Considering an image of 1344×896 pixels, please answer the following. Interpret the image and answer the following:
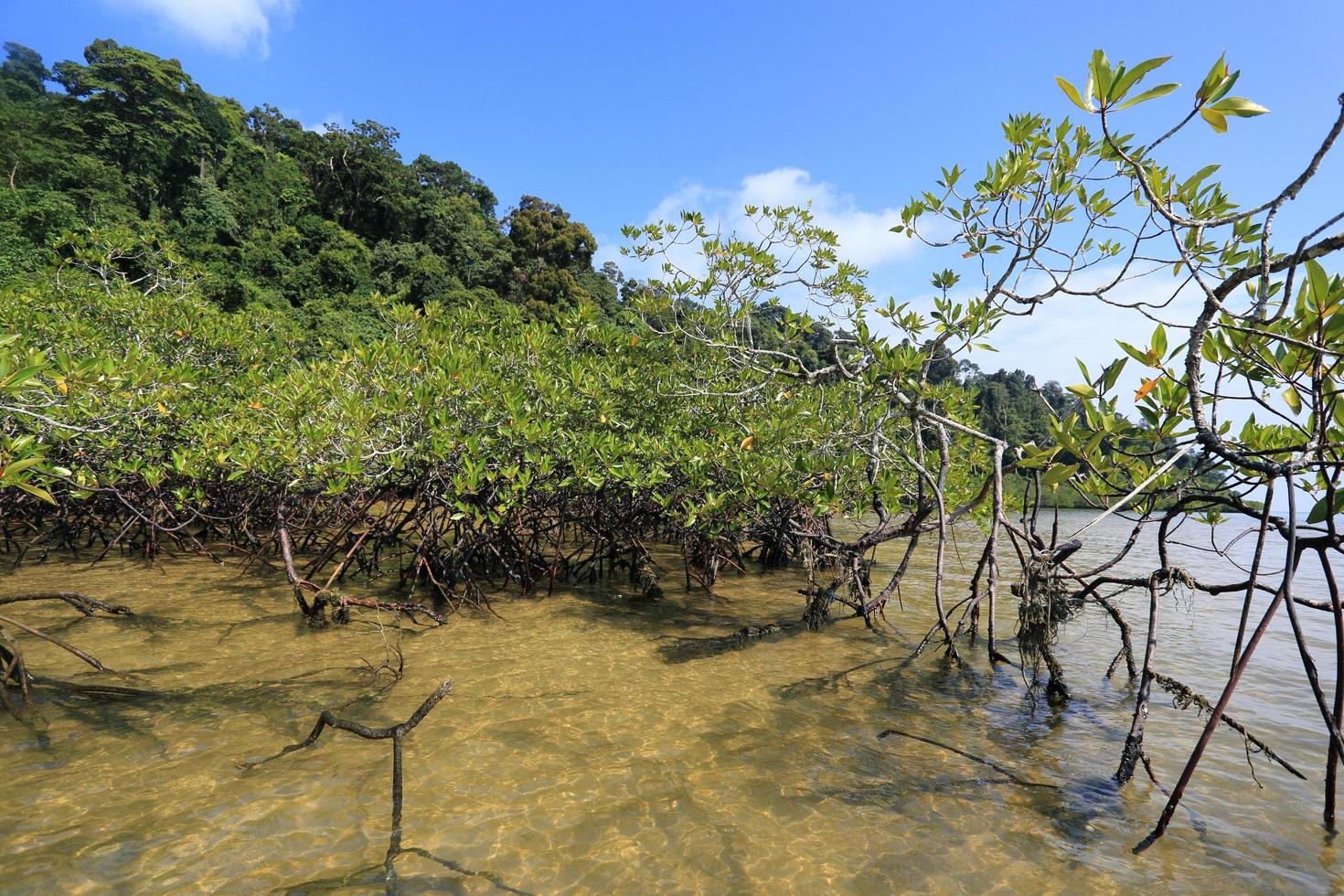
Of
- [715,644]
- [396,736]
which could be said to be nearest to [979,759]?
[715,644]

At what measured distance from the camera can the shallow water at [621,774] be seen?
2.87m

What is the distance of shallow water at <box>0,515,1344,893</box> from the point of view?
2865 mm

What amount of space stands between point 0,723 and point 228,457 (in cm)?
365

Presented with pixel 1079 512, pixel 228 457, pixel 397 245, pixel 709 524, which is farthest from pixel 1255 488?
pixel 1079 512

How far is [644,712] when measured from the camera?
4.52m

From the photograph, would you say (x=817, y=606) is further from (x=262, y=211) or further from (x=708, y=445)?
(x=262, y=211)

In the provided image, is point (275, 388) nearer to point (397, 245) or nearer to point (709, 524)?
point (709, 524)

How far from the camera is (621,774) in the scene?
367 cm

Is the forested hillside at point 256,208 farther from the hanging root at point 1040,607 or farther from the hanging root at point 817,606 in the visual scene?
the hanging root at point 1040,607

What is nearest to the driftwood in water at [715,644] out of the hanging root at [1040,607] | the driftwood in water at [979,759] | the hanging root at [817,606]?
the hanging root at [817,606]

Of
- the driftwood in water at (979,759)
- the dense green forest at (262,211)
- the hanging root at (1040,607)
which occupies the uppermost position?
the dense green forest at (262,211)

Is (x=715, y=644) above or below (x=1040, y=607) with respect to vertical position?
below

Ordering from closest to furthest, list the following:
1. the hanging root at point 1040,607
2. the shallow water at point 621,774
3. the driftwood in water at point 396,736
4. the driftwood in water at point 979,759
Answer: the driftwood in water at point 396,736, the shallow water at point 621,774, the driftwood in water at point 979,759, the hanging root at point 1040,607

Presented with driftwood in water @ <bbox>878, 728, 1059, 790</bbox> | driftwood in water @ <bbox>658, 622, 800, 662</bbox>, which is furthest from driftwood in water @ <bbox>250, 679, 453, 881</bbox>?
driftwood in water @ <bbox>658, 622, 800, 662</bbox>
